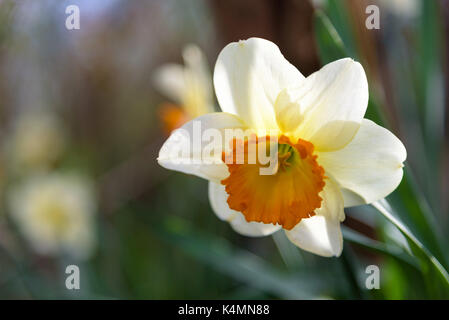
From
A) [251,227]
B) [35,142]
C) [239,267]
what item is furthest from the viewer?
[35,142]

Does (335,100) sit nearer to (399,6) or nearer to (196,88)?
(196,88)

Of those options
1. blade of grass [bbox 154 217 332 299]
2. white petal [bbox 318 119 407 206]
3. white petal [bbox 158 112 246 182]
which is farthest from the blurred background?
white petal [bbox 158 112 246 182]

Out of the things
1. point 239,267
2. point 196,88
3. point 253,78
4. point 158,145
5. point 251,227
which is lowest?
point 239,267

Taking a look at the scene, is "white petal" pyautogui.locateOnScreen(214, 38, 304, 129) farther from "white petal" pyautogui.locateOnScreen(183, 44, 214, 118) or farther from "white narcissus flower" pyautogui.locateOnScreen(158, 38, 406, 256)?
"white petal" pyautogui.locateOnScreen(183, 44, 214, 118)

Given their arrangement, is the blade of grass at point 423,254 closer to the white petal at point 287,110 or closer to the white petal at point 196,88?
the white petal at point 287,110

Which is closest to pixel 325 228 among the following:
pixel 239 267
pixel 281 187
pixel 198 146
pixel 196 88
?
pixel 281 187

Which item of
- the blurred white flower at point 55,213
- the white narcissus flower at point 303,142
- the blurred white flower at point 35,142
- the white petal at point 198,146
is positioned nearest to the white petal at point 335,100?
the white narcissus flower at point 303,142
